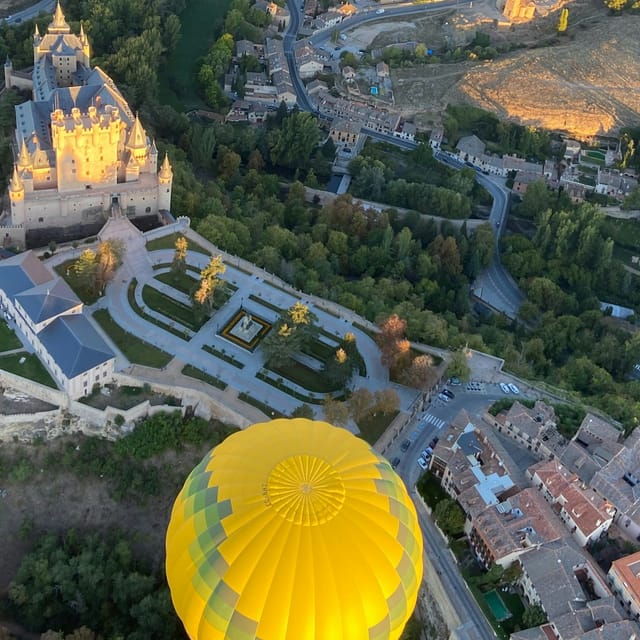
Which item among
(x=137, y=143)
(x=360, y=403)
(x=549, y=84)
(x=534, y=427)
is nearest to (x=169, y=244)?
(x=137, y=143)

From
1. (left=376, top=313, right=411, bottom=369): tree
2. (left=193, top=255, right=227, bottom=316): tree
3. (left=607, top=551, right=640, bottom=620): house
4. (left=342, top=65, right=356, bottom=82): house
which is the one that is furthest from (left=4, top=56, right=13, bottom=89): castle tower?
(left=607, top=551, right=640, bottom=620): house

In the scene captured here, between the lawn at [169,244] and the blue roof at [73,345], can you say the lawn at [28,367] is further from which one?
the lawn at [169,244]

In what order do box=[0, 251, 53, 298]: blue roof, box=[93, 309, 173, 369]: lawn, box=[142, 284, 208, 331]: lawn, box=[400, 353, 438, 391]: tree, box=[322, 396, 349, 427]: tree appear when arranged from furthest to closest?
box=[142, 284, 208, 331]: lawn < box=[400, 353, 438, 391]: tree < box=[93, 309, 173, 369]: lawn < box=[0, 251, 53, 298]: blue roof < box=[322, 396, 349, 427]: tree

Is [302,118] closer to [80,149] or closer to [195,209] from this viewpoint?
[195,209]

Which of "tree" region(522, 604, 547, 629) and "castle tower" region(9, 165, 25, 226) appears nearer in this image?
"tree" region(522, 604, 547, 629)

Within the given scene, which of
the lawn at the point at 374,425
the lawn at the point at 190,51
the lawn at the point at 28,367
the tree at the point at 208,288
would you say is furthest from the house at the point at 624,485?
the lawn at the point at 190,51

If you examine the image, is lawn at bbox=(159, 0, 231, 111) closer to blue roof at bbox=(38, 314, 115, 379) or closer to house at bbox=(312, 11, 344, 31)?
house at bbox=(312, 11, 344, 31)

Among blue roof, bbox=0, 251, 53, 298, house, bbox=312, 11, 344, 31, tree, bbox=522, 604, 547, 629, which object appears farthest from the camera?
house, bbox=312, 11, 344, 31

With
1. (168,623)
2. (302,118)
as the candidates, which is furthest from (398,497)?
(302,118)
